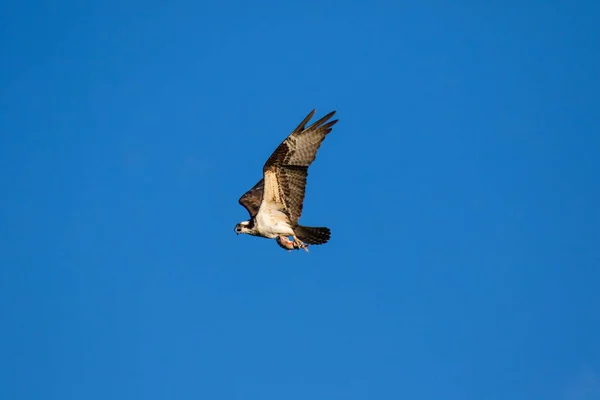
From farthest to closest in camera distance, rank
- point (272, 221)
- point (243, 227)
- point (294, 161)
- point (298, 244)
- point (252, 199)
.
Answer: point (252, 199)
point (243, 227)
point (298, 244)
point (272, 221)
point (294, 161)

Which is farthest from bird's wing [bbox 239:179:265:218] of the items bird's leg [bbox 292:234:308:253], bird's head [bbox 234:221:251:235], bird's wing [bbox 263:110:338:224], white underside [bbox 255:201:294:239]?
bird's wing [bbox 263:110:338:224]

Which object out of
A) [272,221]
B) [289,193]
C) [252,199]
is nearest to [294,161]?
[289,193]

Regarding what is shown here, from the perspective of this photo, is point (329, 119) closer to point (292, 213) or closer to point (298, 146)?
point (298, 146)

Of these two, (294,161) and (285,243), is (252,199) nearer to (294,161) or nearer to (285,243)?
(285,243)

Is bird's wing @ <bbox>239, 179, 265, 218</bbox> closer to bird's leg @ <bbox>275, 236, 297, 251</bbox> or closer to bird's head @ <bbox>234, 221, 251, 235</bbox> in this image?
bird's head @ <bbox>234, 221, 251, 235</bbox>

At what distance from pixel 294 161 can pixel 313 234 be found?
174cm

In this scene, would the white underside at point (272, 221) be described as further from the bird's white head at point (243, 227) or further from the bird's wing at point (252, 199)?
the bird's wing at point (252, 199)

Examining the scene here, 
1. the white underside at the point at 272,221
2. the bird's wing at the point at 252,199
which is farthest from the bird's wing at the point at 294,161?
the bird's wing at the point at 252,199

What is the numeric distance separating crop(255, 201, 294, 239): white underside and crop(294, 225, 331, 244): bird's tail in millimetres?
177

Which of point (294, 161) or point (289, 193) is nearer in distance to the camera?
point (294, 161)

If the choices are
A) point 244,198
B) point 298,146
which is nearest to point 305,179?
point 298,146

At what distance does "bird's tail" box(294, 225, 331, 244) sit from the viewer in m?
17.5

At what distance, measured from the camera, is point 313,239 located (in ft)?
57.7

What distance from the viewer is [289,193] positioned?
17.0 m
